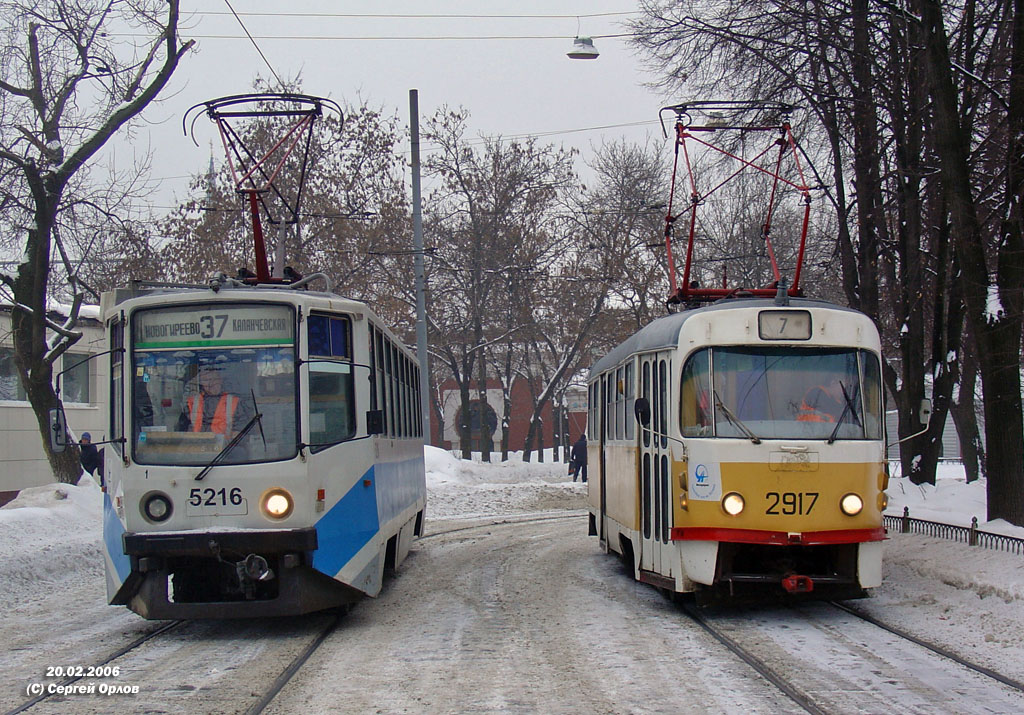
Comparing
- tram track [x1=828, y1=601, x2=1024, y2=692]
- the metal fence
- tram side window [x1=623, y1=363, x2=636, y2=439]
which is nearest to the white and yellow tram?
tram track [x1=828, y1=601, x2=1024, y2=692]

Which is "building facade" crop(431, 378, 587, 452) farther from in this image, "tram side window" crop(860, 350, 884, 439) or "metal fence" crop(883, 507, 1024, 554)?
"tram side window" crop(860, 350, 884, 439)

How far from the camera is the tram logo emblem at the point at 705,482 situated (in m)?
9.55

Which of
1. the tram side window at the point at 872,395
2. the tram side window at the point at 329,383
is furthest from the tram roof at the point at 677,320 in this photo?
the tram side window at the point at 329,383

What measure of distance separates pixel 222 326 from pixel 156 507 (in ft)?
4.95

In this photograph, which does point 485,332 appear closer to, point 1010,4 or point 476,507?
point 476,507

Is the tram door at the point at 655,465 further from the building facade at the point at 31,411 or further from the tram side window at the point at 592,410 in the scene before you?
the building facade at the point at 31,411

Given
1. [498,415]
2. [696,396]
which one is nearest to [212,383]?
[696,396]

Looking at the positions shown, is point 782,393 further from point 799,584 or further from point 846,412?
point 799,584

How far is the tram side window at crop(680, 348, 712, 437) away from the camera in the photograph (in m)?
9.81

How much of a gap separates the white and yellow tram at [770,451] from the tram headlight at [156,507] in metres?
4.06

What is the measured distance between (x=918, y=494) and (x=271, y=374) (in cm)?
1167

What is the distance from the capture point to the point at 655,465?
10617 millimetres

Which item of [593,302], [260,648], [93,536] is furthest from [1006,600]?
[593,302]

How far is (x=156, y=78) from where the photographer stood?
19297 millimetres
